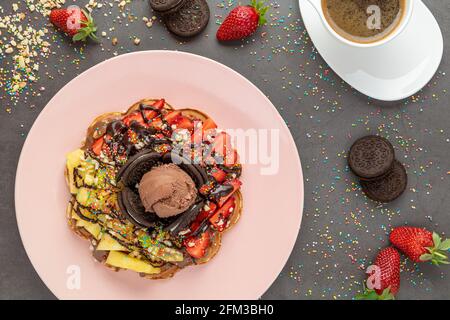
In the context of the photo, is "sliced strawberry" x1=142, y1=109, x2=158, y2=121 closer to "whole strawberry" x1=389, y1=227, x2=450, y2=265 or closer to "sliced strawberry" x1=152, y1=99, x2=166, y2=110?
"sliced strawberry" x1=152, y1=99, x2=166, y2=110

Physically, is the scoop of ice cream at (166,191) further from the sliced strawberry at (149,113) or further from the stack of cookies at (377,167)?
the stack of cookies at (377,167)

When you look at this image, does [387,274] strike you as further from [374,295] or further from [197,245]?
[197,245]

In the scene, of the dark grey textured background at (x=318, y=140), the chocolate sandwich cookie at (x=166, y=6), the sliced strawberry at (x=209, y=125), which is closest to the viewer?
the sliced strawberry at (x=209, y=125)

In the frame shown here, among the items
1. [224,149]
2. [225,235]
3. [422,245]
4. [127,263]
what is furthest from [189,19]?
[422,245]

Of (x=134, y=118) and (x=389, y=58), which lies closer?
(x=134, y=118)

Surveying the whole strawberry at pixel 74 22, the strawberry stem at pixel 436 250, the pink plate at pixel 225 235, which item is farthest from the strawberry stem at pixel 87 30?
the strawberry stem at pixel 436 250

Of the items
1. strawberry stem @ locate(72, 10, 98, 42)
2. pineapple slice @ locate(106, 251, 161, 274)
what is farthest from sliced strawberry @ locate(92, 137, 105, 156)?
strawberry stem @ locate(72, 10, 98, 42)
